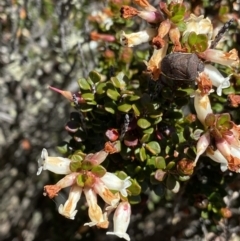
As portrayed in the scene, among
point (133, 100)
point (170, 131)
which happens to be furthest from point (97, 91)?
point (170, 131)

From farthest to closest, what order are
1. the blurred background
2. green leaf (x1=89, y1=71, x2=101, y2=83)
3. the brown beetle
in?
the blurred background < green leaf (x1=89, y1=71, x2=101, y2=83) < the brown beetle

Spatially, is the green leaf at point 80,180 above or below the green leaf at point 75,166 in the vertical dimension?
below

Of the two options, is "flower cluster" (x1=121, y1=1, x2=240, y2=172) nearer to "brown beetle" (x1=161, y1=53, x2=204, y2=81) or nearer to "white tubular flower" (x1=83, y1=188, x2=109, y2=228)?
"brown beetle" (x1=161, y1=53, x2=204, y2=81)

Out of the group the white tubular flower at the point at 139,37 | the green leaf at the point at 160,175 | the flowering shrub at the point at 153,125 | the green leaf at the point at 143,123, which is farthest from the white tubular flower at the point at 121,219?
the white tubular flower at the point at 139,37

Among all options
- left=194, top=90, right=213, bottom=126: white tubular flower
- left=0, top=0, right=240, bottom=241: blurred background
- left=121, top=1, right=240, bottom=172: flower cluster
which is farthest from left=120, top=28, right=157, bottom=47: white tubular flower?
left=0, top=0, right=240, bottom=241: blurred background

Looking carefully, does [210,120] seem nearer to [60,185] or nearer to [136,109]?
[136,109]

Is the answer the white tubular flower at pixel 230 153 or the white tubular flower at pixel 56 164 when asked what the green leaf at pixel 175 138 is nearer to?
the white tubular flower at pixel 230 153

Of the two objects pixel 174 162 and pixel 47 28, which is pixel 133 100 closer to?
pixel 174 162
